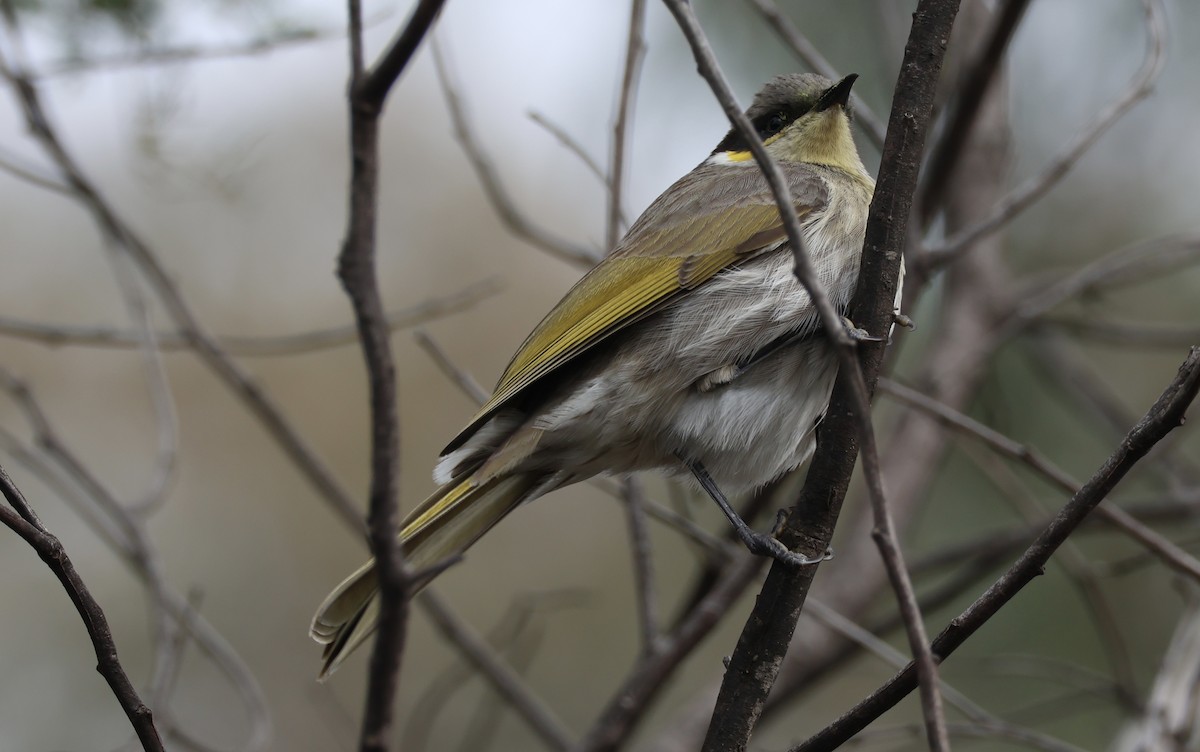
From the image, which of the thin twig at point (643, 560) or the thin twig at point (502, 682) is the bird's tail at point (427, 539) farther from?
the thin twig at point (502, 682)

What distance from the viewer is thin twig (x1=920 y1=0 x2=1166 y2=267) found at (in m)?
3.92

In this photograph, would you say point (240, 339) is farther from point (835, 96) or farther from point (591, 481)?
point (835, 96)

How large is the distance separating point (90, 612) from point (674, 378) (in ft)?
6.08

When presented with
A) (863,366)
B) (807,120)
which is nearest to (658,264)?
(807,120)

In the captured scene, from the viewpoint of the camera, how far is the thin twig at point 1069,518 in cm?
182

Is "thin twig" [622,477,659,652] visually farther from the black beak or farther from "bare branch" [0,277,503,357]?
the black beak

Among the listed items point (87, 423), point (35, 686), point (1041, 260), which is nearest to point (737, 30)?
point (1041, 260)

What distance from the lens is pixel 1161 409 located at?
1.85 m

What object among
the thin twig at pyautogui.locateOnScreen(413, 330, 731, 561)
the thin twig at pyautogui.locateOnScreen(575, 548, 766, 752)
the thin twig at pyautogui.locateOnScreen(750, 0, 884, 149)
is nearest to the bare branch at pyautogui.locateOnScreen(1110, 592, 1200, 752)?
the thin twig at pyautogui.locateOnScreen(575, 548, 766, 752)

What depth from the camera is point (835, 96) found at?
400 cm

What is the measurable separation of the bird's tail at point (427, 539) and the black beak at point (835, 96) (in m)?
1.73

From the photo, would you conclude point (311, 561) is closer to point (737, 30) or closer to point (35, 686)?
point (35, 686)

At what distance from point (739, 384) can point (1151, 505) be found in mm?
2201

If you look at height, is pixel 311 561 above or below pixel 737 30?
below
